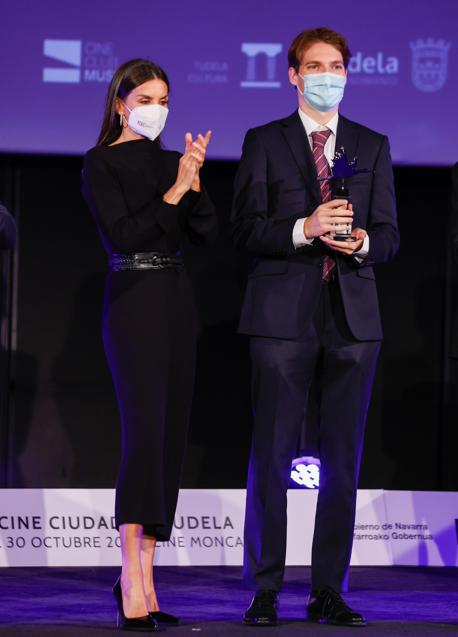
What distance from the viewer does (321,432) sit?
3465 millimetres

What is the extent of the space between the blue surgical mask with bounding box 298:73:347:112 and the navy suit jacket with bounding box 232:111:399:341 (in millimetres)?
102

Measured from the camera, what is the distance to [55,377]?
578cm

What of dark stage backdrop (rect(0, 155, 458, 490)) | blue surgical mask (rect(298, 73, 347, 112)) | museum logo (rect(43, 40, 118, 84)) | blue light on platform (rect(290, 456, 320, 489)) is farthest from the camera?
dark stage backdrop (rect(0, 155, 458, 490))

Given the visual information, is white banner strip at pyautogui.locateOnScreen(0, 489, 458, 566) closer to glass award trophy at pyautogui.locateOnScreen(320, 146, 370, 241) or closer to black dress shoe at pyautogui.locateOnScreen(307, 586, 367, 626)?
black dress shoe at pyautogui.locateOnScreen(307, 586, 367, 626)

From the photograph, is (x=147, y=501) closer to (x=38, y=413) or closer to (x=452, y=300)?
A: (x=38, y=413)

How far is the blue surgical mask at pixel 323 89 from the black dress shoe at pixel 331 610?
1.57 metres

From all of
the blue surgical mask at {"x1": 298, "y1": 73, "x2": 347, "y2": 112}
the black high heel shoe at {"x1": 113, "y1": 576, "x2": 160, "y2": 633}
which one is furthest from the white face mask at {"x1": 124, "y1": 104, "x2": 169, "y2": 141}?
the black high heel shoe at {"x1": 113, "y1": 576, "x2": 160, "y2": 633}

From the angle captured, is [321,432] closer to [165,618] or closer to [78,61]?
[165,618]

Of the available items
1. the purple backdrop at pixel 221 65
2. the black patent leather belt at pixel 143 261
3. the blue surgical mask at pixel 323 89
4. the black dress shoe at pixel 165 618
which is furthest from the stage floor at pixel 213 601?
the purple backdrop at pixel 221 65

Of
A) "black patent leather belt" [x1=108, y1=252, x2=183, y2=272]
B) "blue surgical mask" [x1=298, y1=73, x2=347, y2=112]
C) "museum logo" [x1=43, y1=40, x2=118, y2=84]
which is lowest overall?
"black patent leather belt" [x1=108, y1=252, x2=183, y2=272]

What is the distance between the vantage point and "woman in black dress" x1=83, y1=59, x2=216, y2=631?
320cm

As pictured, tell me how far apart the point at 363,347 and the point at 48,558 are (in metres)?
1.79

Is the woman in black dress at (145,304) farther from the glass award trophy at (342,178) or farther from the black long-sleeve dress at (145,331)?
the glass award trophy at (342,178)

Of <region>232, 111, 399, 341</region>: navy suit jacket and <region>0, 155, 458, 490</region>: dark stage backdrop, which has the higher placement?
<region>232, 111, 399, 341</region>: navy suit jacket
